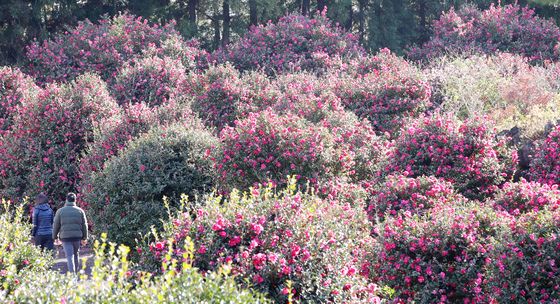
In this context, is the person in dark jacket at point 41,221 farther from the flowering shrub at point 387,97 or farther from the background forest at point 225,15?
the background forest at point 225,15

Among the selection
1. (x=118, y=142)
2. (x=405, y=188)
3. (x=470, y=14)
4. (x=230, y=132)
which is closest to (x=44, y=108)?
(x=118, y=142)

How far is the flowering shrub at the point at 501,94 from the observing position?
41.9ft

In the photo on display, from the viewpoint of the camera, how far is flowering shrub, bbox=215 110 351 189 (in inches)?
406

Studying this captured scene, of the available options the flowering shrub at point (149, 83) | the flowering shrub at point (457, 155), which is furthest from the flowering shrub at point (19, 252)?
the flowering shrub at point (149, 83)

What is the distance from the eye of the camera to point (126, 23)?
867 inches

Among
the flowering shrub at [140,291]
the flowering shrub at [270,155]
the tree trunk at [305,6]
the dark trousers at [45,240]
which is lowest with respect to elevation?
the dark trousers at [45,240]

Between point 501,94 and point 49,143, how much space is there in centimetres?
937

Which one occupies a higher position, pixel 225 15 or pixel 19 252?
pixel 19 252

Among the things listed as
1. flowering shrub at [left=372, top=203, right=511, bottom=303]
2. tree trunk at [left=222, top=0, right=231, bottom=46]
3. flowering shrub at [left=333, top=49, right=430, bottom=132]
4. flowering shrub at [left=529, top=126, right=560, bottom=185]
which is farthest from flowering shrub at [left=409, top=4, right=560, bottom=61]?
flowering shrub at [left=372, top=203, right=511, bottom=303]

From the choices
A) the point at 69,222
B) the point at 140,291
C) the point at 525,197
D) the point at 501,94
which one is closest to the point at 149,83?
the point at 69,222

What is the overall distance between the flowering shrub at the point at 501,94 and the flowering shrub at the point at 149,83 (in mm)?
6191

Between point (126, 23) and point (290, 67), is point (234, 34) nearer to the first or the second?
point (126, 23)

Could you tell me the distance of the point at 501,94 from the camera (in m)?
15.4

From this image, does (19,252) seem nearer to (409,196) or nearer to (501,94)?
(409,196)
